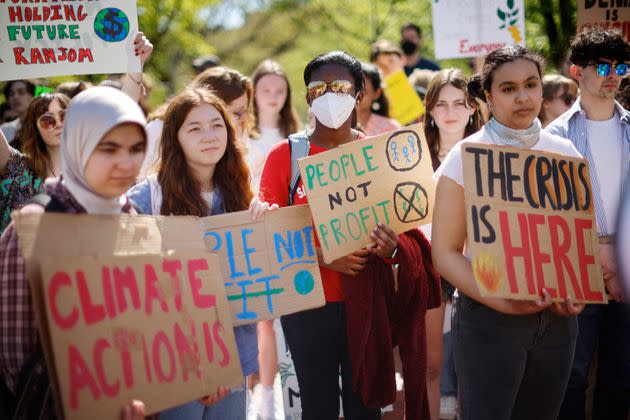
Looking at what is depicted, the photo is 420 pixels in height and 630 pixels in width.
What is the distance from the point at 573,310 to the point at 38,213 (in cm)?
218

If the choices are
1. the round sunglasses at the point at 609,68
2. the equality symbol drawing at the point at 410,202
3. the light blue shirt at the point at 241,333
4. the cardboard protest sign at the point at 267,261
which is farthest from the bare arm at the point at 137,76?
the round sunglasses at the point at 609,68

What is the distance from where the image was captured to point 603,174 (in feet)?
12.9

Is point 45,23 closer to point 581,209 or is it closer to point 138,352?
point 138,352

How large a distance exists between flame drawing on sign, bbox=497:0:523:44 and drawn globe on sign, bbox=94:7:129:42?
3109 millimetres

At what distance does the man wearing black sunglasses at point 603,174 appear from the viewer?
3906mm

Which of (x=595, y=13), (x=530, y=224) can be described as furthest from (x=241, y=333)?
(x=595, y=13)

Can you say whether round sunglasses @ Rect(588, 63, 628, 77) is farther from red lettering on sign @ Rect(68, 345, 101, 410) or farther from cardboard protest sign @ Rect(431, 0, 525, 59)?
red lettering on sign @ Rect(68, 345, 101, 410)

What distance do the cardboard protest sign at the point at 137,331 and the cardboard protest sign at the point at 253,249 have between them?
10 cm

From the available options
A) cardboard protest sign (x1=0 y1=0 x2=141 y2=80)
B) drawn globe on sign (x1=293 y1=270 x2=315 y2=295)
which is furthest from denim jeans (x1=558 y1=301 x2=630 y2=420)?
cardboard protest sign (x1=0 y1=0 x2=141 y2=80)

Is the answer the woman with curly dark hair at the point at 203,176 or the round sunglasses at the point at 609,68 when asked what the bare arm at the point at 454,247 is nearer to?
the woman with curly dark hair at the point at 203,176

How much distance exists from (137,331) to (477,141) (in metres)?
1.71

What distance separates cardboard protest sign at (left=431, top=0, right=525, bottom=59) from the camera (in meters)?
5.79

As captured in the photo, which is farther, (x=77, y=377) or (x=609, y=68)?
(x=609, y=68)

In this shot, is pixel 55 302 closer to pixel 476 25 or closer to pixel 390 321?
pixel 390 321
